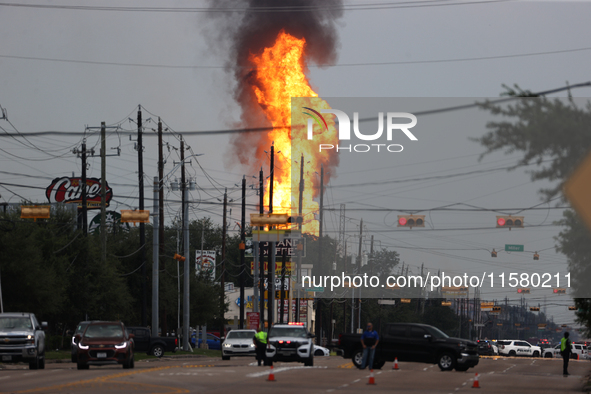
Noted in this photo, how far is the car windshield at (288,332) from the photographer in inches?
1486

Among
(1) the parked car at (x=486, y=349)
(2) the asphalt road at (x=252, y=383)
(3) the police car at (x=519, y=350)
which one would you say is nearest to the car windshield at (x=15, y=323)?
(2) the asphalt road at (x=252, y=383)

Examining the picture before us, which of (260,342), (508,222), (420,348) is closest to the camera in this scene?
(260,342)

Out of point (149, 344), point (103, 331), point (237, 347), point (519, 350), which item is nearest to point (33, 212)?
point (103, 331)

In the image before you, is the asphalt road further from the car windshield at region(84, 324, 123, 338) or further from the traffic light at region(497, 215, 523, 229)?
the traffic light at region(497, 215, 523, 229)

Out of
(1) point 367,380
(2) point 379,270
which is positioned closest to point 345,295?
(2) point 379,270

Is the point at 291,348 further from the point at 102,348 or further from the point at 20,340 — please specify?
the point at 20,340

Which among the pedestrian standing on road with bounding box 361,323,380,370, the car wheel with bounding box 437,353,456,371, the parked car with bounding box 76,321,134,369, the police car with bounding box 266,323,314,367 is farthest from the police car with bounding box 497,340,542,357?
the parked car with bounding box 76,321,134,369

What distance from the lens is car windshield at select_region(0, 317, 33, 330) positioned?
Result: 3162 centimetres

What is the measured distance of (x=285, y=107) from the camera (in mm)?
69500

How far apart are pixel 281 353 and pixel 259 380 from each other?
10867 millimetres

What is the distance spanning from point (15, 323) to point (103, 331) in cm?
333

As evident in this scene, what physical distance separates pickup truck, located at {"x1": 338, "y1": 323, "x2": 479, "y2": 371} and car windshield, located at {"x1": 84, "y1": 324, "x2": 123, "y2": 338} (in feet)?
32.9

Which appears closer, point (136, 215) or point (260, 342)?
point (260, 342)

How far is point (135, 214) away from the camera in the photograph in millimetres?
43594
